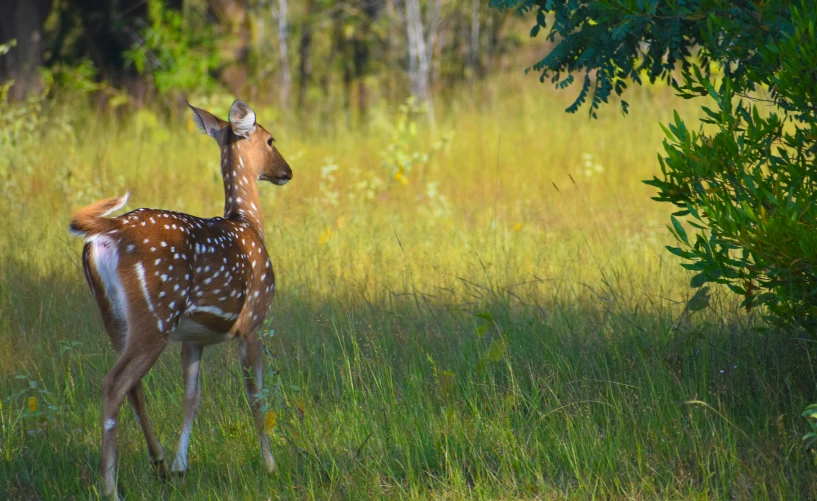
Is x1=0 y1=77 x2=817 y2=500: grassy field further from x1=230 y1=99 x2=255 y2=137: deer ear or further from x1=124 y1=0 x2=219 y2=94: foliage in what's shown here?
x1=124 y1=0 x2=219 y2=94: foliage

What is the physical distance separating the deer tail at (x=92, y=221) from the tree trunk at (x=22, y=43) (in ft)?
34.5

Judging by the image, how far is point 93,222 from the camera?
3965 mm

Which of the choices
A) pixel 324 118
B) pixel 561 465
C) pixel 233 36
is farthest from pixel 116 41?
pixel 561 465

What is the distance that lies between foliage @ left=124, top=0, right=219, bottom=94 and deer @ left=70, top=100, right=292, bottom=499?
391 inches

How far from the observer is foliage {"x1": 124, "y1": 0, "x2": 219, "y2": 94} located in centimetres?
1417

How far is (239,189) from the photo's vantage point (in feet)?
A: 16.6

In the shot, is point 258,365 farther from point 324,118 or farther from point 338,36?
point 338,36

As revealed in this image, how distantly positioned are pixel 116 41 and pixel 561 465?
14.2 meters

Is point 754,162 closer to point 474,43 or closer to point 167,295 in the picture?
point 167,295

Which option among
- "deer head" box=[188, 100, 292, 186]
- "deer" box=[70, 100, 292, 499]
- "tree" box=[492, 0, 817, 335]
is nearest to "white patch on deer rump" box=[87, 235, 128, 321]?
"deer" box=[70, 100, 292, 499]

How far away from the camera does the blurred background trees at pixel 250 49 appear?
14148 mm

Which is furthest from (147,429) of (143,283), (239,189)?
(239,189)

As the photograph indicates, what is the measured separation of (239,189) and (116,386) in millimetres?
1514

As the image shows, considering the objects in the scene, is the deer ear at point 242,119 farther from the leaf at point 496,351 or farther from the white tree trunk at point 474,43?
the white tree trunk at point 474,43
